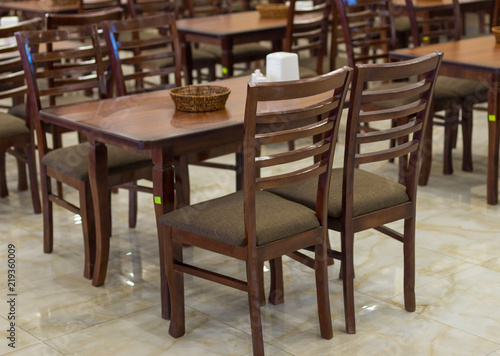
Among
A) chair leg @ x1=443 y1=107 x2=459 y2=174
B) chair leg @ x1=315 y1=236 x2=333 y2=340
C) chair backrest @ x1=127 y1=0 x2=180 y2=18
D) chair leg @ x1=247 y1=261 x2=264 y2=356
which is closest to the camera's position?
chair leg @ x1=247 y1=261 x2=264 y2=356

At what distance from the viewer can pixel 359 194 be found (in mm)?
2781

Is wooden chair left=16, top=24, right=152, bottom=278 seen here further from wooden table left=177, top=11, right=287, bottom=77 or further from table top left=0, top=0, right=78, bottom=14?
table top left=0, top=0, right=78, bottom=14

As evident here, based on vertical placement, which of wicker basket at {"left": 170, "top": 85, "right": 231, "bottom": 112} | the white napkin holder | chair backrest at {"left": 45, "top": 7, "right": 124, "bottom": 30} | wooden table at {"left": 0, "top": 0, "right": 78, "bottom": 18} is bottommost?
wicker basket at {"left": 170, "top": 85, "right": 231, "bottom": 112}

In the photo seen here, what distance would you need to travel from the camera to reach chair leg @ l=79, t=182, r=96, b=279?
3.24 meters

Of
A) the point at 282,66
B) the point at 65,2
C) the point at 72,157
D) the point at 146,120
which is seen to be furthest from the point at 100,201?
the point at 65,2

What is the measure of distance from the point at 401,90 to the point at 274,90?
0.56 meters

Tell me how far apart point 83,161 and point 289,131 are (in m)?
1.22

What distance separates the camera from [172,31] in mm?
3852

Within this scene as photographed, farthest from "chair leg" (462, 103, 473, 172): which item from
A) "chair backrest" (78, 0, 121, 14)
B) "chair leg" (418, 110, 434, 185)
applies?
"chair backrest" (78, 0, 121, 14)

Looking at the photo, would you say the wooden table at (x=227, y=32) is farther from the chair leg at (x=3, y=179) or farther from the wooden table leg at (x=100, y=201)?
the wooden table leg at (x=100, y=201)

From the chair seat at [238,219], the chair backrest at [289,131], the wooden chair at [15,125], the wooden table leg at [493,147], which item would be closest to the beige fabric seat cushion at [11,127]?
the wooden chair at [15,125]

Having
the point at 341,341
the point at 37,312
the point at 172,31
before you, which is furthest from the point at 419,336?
the point at 172,31

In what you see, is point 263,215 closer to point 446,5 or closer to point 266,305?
point 266,305

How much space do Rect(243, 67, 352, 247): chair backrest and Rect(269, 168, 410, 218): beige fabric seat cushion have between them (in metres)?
0.12
